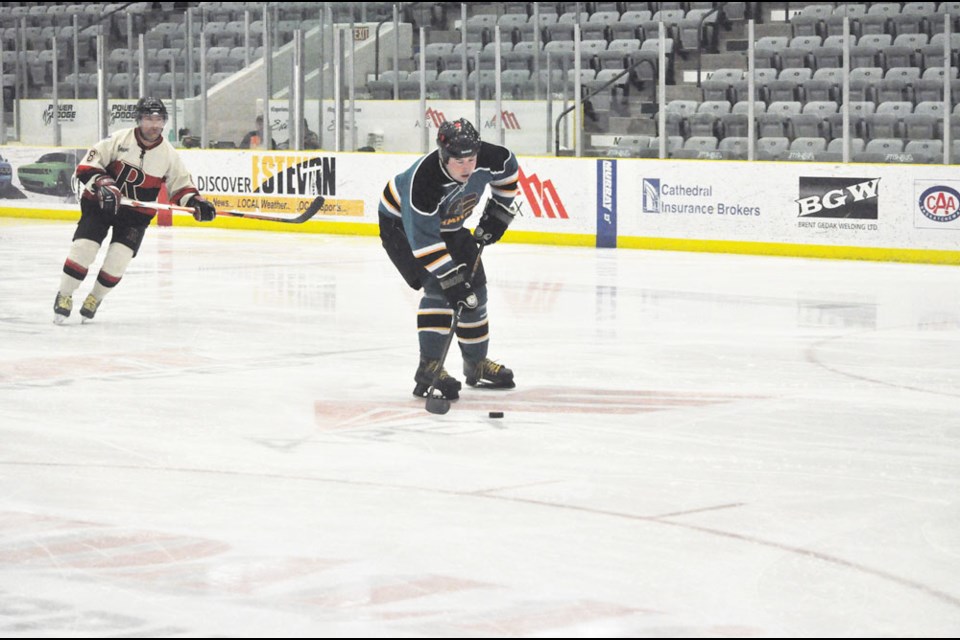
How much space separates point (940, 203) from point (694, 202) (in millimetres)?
2204

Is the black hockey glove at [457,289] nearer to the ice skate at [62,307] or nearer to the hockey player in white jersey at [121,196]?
the hockey player in white jersey at [121,196]

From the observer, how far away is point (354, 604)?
3.37m

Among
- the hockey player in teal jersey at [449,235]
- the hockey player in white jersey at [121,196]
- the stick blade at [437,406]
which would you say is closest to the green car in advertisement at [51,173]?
the hockey player in white jersey at [121,196]

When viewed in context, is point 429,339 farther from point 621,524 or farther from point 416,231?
point 621,524

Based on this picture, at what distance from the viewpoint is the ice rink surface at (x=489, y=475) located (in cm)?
337

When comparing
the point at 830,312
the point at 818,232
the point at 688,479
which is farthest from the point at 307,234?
the point at 688,479

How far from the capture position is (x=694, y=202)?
14.0 metres

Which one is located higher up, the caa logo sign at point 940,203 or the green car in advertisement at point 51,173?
the green car in advertisement at point 51,173

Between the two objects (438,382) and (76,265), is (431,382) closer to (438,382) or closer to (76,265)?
(438,382)

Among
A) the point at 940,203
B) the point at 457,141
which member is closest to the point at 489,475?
the point at 457,141

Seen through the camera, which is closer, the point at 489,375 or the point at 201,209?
the point at 489,375

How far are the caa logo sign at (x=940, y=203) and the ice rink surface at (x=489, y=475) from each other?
10.9ft

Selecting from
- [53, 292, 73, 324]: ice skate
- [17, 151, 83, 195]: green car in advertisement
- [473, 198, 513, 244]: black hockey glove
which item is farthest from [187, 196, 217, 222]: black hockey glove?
[17, 151, 83, 195]: green car in advertisement

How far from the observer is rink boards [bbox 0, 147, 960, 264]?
42.1 ft
